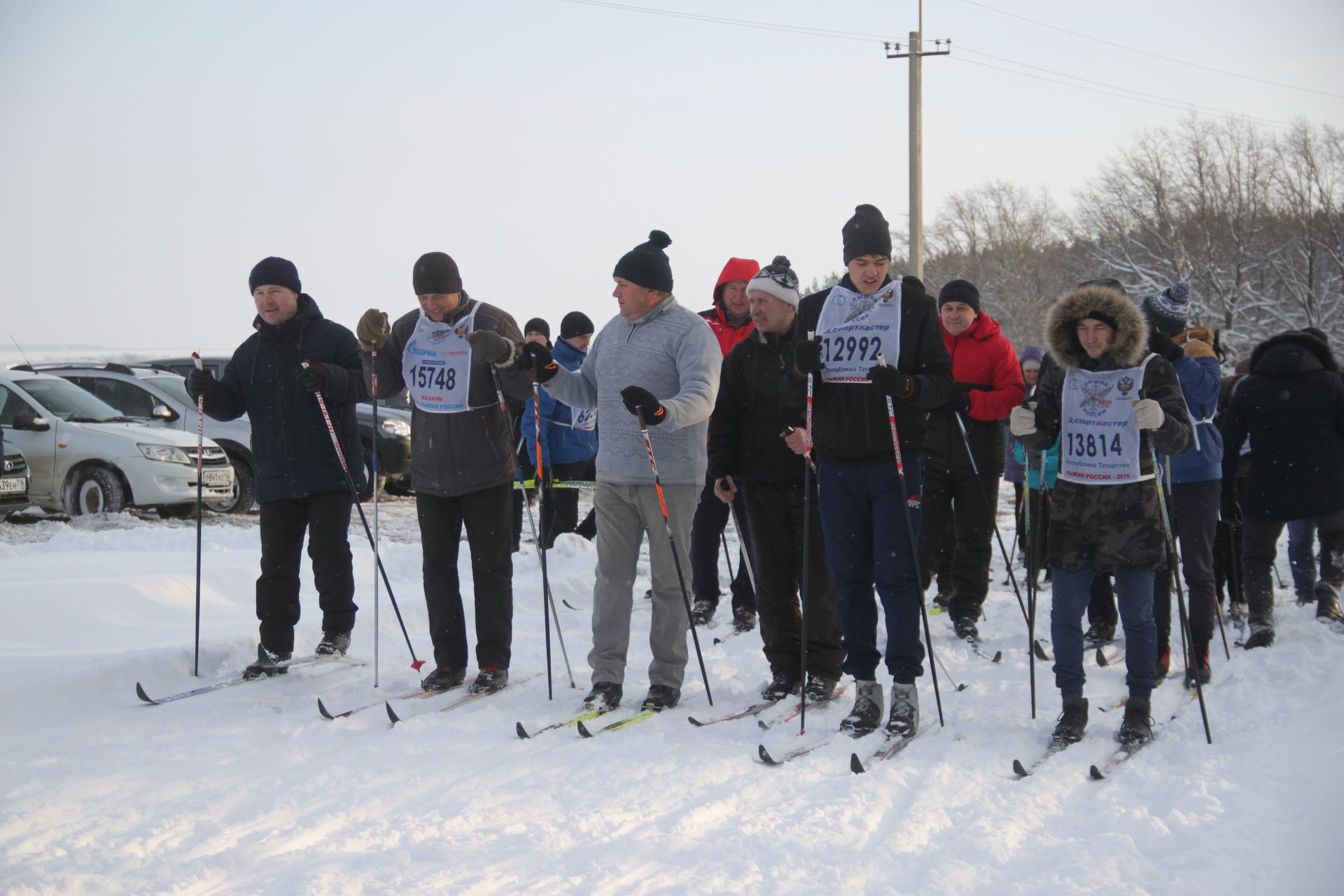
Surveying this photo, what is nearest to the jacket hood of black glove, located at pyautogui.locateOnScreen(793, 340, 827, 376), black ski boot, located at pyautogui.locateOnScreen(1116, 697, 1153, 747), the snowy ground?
the snowy ground

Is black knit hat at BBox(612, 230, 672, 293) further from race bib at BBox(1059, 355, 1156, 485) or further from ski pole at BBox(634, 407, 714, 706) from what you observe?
race bib at BBox(1059, 355, 1156, 485)

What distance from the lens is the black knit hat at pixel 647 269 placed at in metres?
5.10

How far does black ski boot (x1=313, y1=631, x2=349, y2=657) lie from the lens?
5852 mm

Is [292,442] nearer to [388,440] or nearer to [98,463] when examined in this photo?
[98,463]

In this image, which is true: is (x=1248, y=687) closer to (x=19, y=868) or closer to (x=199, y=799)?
(x=199, y=799)

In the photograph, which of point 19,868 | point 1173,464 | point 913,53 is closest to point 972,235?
point 913,53

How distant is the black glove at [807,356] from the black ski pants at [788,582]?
0.76 m

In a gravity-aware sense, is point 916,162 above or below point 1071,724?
above

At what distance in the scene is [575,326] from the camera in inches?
364

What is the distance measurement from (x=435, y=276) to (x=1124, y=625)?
3.51 m

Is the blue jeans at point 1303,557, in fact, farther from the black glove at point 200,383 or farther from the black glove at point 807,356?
the black glove at point 200,383

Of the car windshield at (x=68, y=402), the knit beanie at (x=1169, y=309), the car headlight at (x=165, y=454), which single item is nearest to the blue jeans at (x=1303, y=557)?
the knit beanie at (x=1169, y=309)

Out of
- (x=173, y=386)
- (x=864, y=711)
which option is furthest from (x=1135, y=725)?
(x=173, y=386)

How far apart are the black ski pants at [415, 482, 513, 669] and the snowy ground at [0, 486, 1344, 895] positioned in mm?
306
